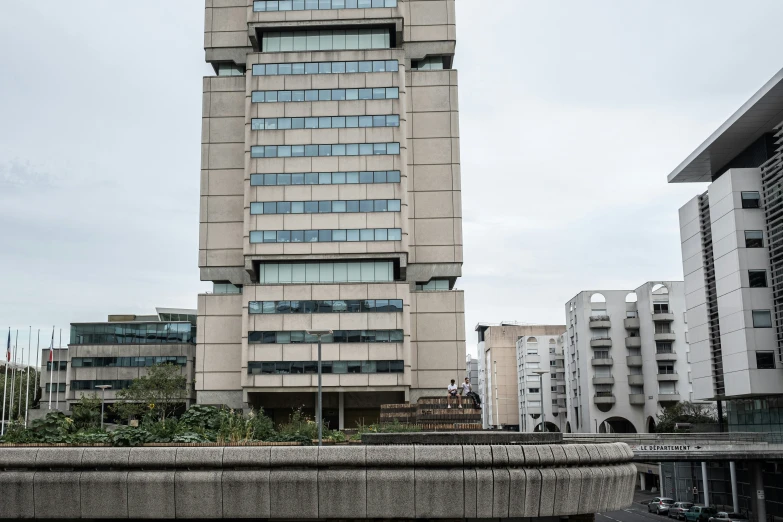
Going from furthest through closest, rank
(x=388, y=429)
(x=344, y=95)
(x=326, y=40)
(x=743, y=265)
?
(x=326, y=40), (x=344, y=95), (x=743, y=265), (x=388, y=429)

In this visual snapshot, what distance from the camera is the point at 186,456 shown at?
13.6 metres

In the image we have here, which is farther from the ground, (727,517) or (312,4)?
(312,4)

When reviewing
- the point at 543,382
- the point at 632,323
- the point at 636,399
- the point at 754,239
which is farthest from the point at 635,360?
the point at 754,239

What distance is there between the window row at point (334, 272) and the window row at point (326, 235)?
2.11 metres

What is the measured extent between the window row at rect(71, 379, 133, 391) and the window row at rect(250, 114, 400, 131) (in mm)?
30101

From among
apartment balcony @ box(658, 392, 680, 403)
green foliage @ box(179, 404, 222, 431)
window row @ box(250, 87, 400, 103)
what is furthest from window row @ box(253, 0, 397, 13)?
apartment balcony @ box(658, 392, 680, 403)

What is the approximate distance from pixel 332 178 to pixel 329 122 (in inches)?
190

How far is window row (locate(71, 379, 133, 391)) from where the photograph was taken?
82812 millimetres

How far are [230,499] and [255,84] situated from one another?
6129 cm

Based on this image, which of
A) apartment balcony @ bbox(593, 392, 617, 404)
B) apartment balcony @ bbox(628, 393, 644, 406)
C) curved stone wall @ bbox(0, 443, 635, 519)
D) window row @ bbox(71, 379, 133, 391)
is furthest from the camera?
apartment balcony @ bbox(628, 393, 644, 406)

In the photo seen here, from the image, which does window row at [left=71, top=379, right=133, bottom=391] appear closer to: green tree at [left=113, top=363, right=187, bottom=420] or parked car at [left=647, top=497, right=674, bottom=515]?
green tree at [left=113, top=363, right=187, bottom=420]

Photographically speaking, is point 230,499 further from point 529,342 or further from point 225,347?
point 529,342

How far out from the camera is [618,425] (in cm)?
11400

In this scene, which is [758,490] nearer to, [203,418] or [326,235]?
[326,235]
